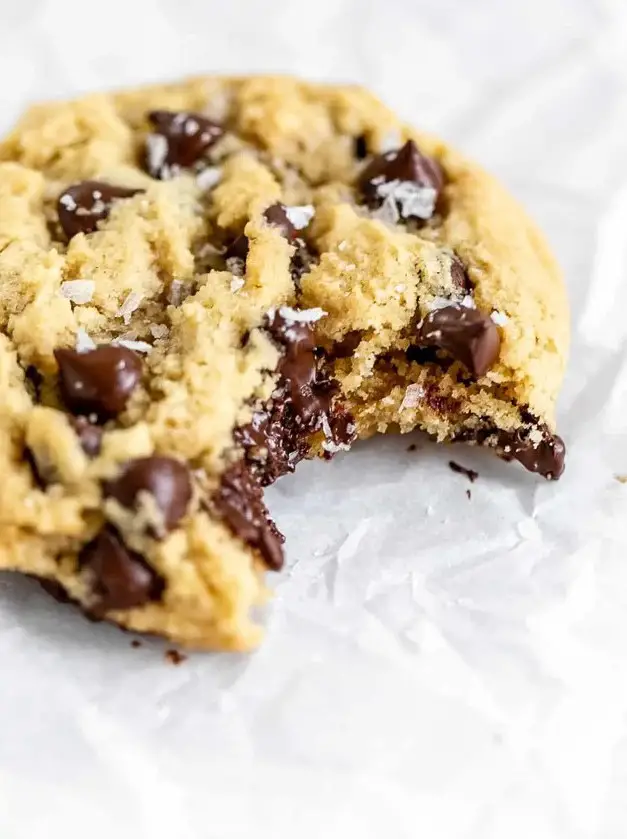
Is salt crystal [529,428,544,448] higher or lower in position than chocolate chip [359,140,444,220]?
lower

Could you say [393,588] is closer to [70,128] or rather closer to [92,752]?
[92,752]

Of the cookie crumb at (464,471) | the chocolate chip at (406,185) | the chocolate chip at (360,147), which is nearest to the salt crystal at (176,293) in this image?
the chocolate chip at (406,185)

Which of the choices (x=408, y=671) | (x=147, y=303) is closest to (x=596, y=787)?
(x=408, y=671)

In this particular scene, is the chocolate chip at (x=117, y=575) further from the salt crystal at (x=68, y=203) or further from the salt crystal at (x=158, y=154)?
the salt crystal at (x=158, y=154)

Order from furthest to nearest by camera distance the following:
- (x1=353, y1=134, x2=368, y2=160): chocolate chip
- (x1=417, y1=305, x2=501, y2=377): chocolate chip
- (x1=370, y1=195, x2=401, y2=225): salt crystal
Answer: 1. (x1=353, y1=134, x2=368, y2=160): chocolate chip
2. (x1=370, y1=195, x2=401, y2=225): salt crystal
3. (x1=417, y1=305, x2=501, y2=377): chocolate chip

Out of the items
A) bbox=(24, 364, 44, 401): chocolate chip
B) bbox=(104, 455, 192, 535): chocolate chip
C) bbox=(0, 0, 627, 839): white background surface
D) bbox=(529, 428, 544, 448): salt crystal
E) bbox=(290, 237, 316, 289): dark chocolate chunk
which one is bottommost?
bbox=(0, 0, 627, 839): white background surface

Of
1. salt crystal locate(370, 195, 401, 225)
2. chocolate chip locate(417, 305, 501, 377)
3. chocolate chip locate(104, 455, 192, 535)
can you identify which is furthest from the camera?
salt crystal locate(370, 195, 401, 225)

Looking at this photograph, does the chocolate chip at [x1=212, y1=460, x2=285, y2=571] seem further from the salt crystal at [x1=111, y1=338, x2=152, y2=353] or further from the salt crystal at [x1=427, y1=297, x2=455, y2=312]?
the salt crystal at [x1=427, y1=297, x2=455, y2=312]

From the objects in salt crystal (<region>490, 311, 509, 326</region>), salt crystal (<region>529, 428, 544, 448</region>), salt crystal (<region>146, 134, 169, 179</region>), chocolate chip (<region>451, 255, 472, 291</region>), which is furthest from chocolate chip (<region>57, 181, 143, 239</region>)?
salt crystal (<region>529, 428, 544, 448</region>)
